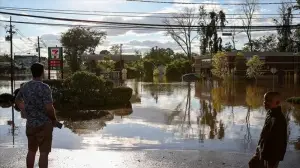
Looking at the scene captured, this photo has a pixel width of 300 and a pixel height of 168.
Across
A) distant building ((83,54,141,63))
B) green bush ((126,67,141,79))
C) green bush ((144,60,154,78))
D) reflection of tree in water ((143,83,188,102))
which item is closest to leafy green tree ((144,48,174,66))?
distant building ((83,54,141,63))

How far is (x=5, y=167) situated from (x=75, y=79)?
13082 mm

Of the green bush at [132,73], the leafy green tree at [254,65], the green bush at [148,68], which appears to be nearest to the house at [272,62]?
the leafy green tree at [254,65]

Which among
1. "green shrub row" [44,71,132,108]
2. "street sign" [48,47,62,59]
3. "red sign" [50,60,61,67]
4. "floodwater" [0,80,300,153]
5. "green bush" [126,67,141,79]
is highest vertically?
"street sign" [48,47,62,59]

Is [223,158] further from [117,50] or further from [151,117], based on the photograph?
[117,50]

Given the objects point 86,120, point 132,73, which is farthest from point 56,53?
point 132,73

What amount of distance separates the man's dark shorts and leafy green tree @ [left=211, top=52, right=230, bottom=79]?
4443 cm

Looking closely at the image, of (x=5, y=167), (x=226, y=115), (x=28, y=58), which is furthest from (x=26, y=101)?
(x=28, y=58)

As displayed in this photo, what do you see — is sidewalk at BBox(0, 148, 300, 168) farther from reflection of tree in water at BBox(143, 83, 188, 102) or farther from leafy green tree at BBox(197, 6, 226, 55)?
leafy green tree at BBox(197, 6, 226, 55)

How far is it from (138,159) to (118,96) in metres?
13.3

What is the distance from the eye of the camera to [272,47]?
8775 centimetres

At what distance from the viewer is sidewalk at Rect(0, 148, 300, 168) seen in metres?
7.47

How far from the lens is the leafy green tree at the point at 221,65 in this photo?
49388mm

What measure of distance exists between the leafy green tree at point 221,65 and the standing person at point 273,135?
44.4 m

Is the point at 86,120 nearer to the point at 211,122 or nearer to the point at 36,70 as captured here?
the point at 211,122
